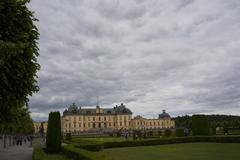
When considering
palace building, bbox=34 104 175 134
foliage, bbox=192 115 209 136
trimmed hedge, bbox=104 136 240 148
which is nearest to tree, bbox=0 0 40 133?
trimmed hedge, bbox=104 136 240 148

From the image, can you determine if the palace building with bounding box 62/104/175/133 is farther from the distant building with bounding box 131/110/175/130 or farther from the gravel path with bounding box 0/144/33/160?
the gravel path with bounding box 0/144/33/160

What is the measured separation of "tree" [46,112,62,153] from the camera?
1241 inches

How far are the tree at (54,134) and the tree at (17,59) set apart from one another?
16.8 m

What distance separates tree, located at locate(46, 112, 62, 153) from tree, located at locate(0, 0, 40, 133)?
16.8 meters

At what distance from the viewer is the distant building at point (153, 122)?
476ft

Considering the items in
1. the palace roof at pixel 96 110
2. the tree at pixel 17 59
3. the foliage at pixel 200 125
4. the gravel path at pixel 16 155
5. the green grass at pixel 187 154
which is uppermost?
the palace roof at pixel 96 110

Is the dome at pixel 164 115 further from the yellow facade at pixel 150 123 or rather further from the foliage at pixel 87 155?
the foliage at pixel 87 155

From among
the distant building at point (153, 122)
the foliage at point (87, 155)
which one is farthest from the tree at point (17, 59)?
the distant building at point (153, 122)

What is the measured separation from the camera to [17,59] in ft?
42.2

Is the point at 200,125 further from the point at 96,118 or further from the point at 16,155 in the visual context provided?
the point at 96,118

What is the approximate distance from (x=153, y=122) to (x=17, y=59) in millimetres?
136904

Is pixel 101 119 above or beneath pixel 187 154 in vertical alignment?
above

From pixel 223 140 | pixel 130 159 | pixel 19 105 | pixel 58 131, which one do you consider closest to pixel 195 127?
pixel 223 140

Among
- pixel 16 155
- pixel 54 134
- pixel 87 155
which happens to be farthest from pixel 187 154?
pixel 16 155
